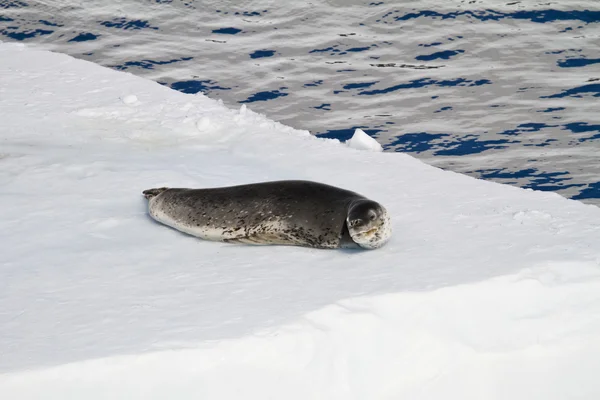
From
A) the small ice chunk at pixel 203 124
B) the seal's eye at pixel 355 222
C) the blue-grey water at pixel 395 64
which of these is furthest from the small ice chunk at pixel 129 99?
the seal's eye at pixel 355 222

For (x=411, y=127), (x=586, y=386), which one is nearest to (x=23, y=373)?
(x=586, y=386)

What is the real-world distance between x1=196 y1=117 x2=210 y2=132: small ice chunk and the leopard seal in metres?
2.06

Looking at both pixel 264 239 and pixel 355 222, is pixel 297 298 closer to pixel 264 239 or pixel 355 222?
pixel 355 222

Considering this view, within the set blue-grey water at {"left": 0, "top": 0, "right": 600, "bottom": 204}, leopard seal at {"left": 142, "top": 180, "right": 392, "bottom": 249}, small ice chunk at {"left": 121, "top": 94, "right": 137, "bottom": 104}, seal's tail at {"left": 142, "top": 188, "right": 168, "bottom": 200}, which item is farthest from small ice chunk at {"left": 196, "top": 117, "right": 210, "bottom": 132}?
blue-grey water at {"left": 0, "top": 0, "right": 600, "bottom": 204}

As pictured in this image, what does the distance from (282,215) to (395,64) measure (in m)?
7.54

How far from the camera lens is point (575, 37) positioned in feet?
41.0

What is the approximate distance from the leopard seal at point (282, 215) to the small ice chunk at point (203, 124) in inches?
81.2

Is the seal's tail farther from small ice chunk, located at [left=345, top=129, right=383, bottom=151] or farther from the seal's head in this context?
small ice chunk, located at [left=345, top=129, right=383, bottom=151]

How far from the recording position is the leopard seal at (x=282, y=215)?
4688mm

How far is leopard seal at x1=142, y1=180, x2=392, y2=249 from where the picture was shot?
4688 millimetres

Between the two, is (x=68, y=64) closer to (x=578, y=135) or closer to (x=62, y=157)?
(x=62, y=157)

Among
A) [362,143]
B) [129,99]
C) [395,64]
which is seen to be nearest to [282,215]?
[362,143]

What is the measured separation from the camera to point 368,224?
4.61 meters

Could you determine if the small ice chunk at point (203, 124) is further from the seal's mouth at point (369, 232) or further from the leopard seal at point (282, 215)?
the seal's mouth at point (369, 232)
